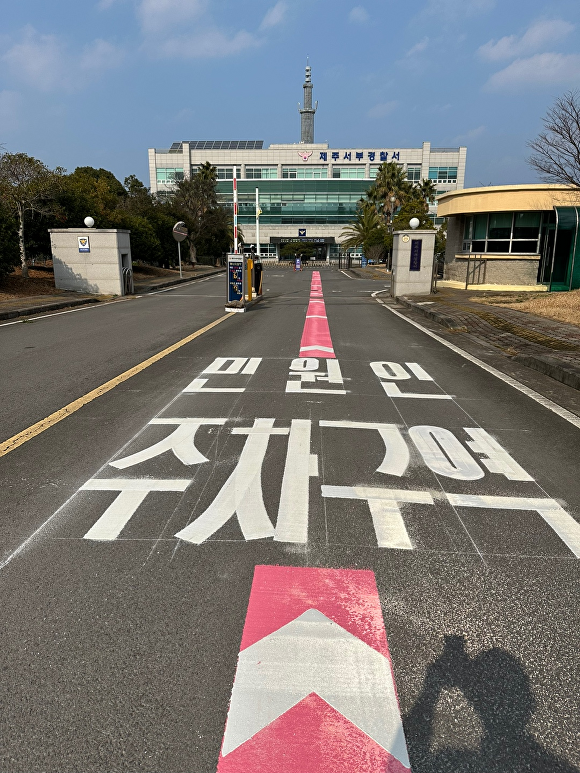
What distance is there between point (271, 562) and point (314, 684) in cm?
90

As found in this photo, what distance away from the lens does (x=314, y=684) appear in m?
2.25

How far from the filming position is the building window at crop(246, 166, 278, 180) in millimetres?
96875

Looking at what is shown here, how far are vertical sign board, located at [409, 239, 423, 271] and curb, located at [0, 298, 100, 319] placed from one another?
12.1 m

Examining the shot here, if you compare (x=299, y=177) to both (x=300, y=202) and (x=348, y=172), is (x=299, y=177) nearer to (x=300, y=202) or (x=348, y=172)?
(x=300, y=202)

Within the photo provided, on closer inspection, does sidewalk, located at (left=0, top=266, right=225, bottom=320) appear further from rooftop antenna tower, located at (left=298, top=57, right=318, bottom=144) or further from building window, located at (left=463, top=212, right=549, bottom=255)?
rooftop antenna tower, located at (left=298, top=57, right=318, bottom=144)

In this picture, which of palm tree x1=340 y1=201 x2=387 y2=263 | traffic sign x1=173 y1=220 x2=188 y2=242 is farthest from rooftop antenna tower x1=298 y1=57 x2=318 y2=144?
traffic sign x1=173 y1=220 x2=188 y2=242

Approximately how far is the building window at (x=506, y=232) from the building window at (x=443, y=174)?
8281 cm

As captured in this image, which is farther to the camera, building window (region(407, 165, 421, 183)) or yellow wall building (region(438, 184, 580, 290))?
building window (region(407, 165, 421, 183))

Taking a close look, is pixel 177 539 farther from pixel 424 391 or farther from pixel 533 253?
pixel 533 253

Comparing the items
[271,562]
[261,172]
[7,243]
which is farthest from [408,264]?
[261,172]

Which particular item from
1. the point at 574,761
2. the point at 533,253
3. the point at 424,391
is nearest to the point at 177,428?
the point at 424,391

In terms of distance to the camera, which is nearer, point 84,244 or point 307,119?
point 84,244

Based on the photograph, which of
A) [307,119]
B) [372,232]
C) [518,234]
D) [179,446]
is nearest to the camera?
[179,446]

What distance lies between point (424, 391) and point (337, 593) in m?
4.61
